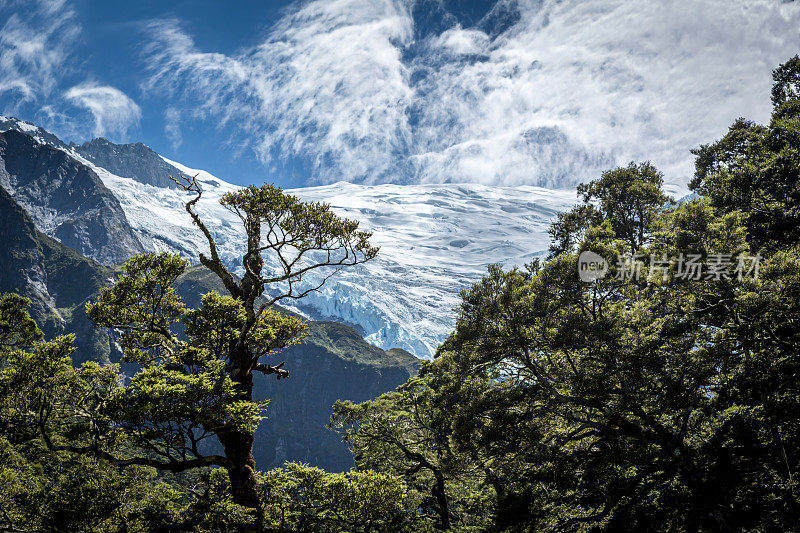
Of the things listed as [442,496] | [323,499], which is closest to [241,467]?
[323,499]

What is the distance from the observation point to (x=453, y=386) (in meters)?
17.4

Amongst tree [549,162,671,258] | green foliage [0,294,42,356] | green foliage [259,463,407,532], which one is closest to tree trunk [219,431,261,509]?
green foliage [259,463,407,532]

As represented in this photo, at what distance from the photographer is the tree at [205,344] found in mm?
10789

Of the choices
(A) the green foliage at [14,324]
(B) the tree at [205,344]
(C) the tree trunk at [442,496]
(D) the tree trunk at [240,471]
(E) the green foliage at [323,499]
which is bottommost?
(C) the tree trunk at [442,496]

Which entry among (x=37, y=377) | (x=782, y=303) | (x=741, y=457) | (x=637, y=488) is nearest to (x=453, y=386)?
(x=637, y=488)

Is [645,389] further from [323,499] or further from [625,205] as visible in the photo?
[625,205]

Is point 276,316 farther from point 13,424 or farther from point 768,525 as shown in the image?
point 768,525

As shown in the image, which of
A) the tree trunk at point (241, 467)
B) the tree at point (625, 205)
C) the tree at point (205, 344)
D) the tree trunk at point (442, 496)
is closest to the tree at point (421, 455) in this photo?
the tree trunk at point (442, 496)

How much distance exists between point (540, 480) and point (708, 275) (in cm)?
873

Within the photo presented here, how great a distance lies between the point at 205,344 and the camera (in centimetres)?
1270

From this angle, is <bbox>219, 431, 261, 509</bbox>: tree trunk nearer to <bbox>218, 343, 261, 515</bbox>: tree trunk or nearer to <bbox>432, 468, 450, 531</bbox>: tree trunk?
<bbox>218, 343, 261, 515</bbox>: tree trunk

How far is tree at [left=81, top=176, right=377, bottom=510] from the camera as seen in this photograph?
10.8 metres

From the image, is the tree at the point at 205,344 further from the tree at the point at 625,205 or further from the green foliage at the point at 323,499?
the tree at the point at 625,205

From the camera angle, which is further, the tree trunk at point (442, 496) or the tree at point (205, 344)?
the tree trunk at point (442, 496)
